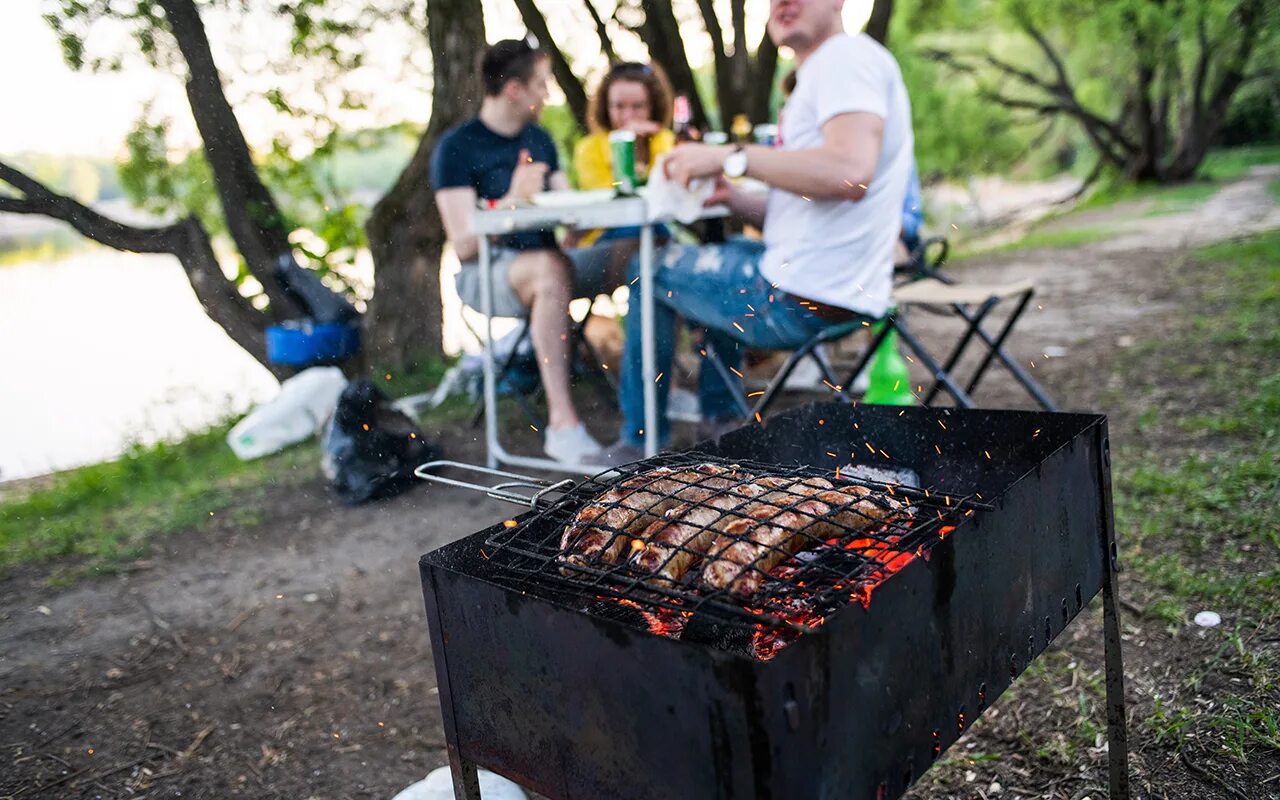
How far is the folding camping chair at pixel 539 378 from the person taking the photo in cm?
503

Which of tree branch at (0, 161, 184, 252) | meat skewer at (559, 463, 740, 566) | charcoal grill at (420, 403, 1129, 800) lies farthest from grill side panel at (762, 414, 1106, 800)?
tree branch at (0, 161, 184, 252)

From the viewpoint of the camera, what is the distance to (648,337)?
3.95 meters

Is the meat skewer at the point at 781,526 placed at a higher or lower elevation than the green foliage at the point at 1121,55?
lower

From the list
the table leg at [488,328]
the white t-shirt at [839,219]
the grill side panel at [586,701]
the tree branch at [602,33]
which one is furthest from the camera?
the tree branch at [602,33]

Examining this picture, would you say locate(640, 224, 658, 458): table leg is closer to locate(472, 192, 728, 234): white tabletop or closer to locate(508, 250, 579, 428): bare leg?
locate(472, 192, 728, 234): white tabletop

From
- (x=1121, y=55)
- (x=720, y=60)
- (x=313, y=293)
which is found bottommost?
(x=313, y=293)

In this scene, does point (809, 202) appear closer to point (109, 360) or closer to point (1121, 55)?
point (109, 360)

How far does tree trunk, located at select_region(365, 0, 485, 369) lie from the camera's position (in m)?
6.67

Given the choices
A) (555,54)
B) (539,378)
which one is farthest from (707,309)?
(555,54)

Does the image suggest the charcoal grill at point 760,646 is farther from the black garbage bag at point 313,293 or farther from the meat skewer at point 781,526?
the black garbage bag at point 313,293

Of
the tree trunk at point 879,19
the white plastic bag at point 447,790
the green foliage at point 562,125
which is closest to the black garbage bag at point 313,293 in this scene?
the green foliage at point 562,125

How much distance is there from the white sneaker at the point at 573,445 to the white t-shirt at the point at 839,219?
139cm

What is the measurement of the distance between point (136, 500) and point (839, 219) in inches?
161

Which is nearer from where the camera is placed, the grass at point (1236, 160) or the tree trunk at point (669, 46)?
the tree trunk at point (669, 46)
